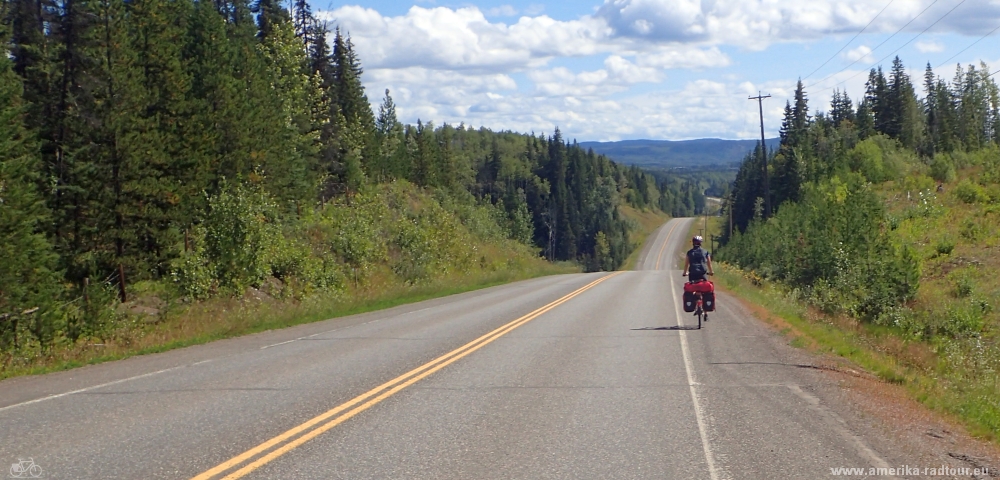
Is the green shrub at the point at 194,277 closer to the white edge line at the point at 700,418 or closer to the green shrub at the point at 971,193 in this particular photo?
the white edge line at the point at 700,418

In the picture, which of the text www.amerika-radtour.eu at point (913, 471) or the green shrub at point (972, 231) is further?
the green shrub at point (972, 231)

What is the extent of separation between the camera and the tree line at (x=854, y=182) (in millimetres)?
33844

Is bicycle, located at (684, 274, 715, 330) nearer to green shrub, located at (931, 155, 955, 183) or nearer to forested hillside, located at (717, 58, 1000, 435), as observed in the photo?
forested hillside, located at (717, 58, 1000, 435)

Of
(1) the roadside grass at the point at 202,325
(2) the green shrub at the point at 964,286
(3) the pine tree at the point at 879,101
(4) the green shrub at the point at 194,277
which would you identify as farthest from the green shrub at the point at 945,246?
(3) the pine tree at the point at 879,101

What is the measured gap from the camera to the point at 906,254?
32.9 m

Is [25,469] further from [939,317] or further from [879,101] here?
[879,101]

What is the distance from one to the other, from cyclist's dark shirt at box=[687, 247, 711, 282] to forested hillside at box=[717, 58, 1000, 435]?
4.21 metres

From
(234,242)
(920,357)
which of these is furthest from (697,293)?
(234,242)

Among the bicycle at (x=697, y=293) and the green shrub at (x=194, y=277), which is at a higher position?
the green shrub at (x=194, y=277)

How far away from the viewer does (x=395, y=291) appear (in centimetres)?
3466

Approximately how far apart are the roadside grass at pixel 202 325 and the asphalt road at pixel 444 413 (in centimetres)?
101

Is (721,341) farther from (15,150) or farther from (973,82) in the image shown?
(973,82)

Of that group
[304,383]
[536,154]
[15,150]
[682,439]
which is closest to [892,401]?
[682,439]

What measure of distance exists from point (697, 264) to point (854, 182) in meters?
23.4
